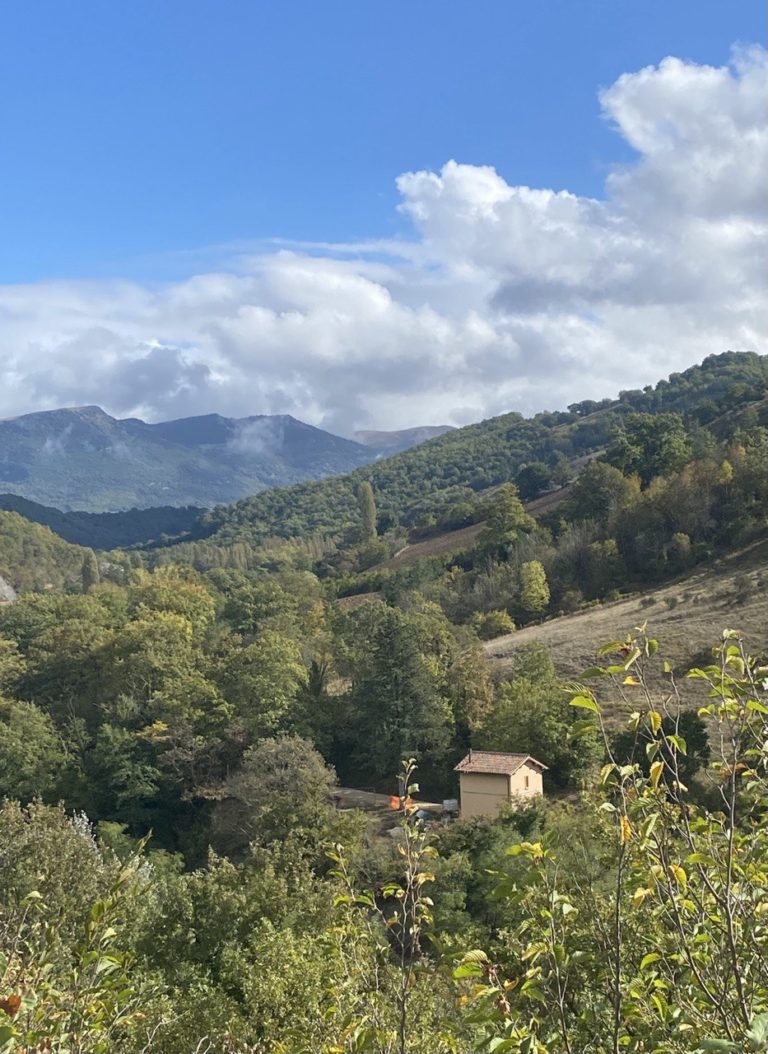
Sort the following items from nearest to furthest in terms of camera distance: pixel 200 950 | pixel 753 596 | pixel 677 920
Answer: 1. pixel 677 920
2. pixel 200 950
3. pixel 753 596

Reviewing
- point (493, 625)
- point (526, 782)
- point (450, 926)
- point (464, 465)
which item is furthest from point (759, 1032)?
point (464, 465)

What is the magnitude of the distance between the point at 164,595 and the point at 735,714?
170 feet

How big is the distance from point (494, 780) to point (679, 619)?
18835 millimetres

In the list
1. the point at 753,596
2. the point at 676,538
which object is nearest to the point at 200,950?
the point at 753,596

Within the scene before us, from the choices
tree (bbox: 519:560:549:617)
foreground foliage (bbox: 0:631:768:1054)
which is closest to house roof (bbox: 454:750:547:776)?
foreground foliage (bbox: 0:631:768:1054)

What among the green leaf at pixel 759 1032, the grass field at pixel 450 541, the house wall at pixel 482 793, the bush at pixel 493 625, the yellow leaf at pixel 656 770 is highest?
the yellow leaf at pixel 656 770

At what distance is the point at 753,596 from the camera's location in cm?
4291

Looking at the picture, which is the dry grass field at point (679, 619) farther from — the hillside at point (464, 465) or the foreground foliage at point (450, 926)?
the hillside at point (464, 465)

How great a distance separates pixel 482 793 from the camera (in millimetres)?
27953

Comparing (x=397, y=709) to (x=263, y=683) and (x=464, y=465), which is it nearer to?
(x=263, y=683)

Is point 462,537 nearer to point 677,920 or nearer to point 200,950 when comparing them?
point 200,950

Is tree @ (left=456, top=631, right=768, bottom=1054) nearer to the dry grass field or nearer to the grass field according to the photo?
the dry grass field

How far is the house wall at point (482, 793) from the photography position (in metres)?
27.5

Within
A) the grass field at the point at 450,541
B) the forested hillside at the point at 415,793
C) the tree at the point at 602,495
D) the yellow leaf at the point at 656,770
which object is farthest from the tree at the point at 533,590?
the yellow leaf at the point at 656,770
